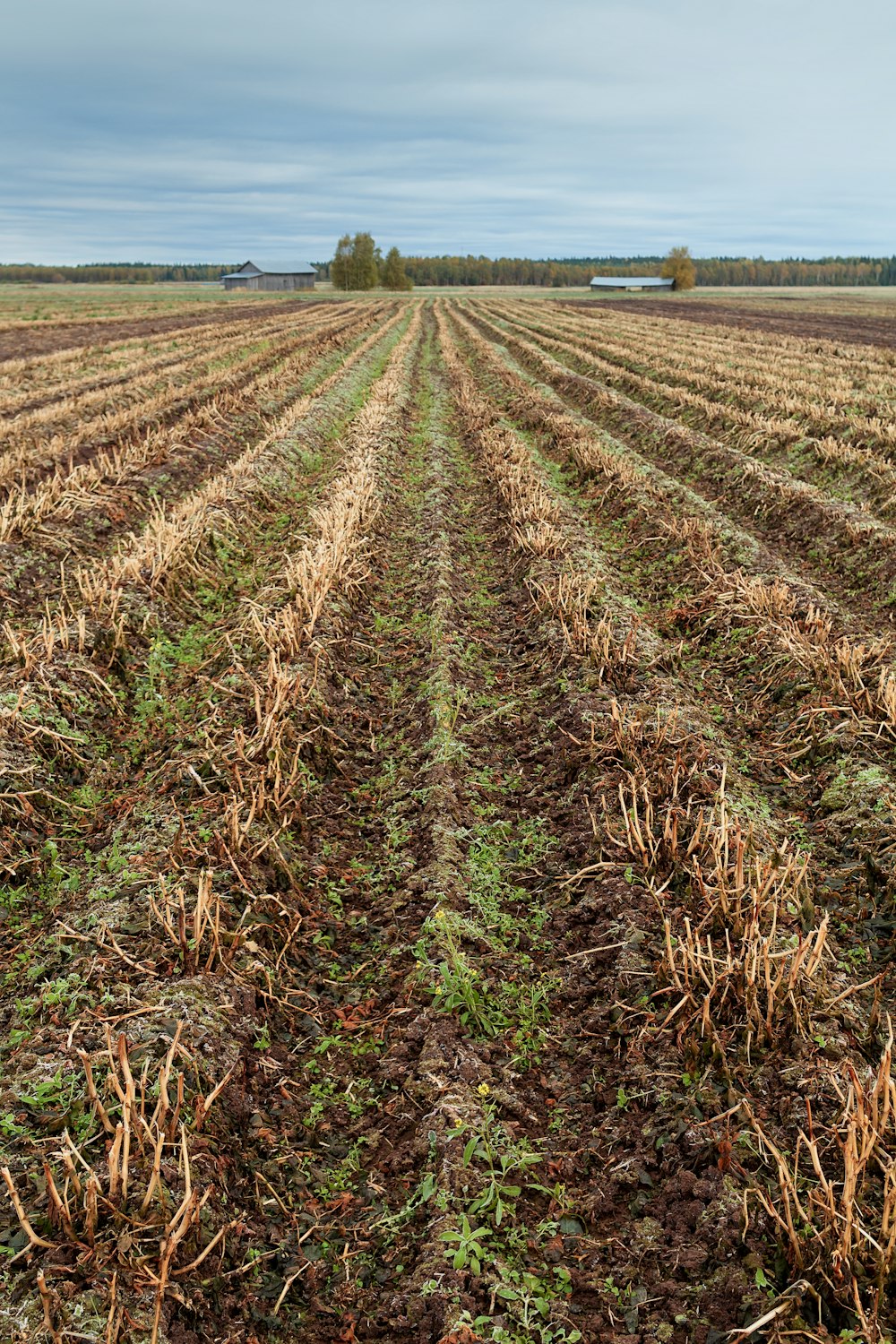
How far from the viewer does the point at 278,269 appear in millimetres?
118688

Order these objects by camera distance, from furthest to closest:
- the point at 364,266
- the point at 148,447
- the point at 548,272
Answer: the point at 548,272, the point at 364,266, the point at 148,447

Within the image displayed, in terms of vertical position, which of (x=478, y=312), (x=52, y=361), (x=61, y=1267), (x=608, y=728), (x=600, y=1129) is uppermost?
(x=478, y=312)

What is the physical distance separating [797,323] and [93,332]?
3750 cm

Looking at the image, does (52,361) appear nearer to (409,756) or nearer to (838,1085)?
(409,756)

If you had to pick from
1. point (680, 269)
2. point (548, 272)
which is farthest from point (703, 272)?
point (680, 269)

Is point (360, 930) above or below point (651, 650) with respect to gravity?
below

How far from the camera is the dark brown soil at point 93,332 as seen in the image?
32.1 m

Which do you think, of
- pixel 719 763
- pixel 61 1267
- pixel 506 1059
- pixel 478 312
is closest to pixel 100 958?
pixel 61 1267

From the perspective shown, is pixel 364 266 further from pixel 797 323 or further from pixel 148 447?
pixel 148 447

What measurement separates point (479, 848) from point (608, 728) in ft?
4.89

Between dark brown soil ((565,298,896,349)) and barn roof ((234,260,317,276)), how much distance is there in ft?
225

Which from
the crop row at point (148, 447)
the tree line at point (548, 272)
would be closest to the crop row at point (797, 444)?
the crop row at point (148, 447)

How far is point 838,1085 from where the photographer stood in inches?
141

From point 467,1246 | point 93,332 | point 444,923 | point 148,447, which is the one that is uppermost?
point 93,332
